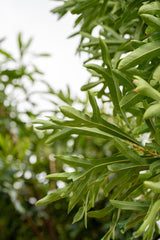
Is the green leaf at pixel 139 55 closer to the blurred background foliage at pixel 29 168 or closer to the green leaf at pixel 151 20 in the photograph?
the green leaf at pixel 151 20

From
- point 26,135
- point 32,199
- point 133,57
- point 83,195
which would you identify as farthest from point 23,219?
point 133,57

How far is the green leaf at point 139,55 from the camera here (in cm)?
33

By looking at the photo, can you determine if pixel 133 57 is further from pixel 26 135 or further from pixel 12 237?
pixel 12 237

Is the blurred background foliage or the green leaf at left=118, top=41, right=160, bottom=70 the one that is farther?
the blurred background foliage

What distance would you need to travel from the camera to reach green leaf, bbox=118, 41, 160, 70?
0.33 meters

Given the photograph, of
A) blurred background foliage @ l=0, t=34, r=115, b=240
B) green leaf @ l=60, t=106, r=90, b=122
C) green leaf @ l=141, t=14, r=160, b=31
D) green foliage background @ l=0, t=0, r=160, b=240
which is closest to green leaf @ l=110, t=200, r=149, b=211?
green foliage background @ l=0, t=0, r=160, b=240

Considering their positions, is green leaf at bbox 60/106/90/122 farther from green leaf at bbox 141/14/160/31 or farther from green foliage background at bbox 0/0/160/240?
green leaf at bbox 141/14/160/31

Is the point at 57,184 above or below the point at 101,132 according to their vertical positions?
below

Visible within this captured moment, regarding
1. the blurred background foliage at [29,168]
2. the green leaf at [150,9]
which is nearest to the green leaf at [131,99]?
the green leaf at [150,9]

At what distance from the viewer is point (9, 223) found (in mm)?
1588

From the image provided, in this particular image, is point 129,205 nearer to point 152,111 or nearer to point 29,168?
point 152,111

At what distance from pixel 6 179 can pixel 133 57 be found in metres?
1.25

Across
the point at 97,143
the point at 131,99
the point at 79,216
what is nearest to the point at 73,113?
the point at 131,99

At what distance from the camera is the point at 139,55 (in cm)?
33
